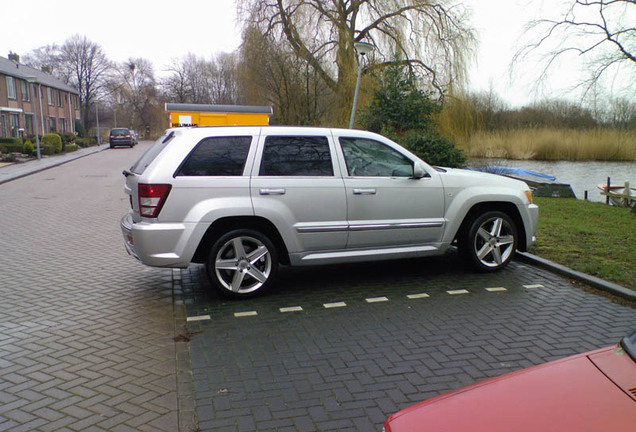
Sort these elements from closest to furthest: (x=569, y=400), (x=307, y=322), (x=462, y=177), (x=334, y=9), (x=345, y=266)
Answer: (x=569, y=400)
(x=307, y=322)
(x=462, y=177)
(x=345, y=266)
(x=334, y=9)

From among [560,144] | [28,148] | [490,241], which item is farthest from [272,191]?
[28,148]

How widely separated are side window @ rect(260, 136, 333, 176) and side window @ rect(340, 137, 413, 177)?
27cm

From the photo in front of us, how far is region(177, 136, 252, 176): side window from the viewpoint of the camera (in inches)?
218

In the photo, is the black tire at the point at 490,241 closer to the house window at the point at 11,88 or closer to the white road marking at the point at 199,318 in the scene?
the white road marking at the point at 199,318

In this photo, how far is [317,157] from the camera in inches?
237

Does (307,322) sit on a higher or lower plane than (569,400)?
lower

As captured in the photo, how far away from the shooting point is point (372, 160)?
20.6 feet

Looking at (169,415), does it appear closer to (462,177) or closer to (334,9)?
(462,177)

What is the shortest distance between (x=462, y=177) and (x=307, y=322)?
111 inches

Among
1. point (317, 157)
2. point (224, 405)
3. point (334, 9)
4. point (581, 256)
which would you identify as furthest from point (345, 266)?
point (334, 9)

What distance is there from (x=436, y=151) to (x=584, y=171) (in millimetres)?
14949

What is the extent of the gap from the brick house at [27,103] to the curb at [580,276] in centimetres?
3291

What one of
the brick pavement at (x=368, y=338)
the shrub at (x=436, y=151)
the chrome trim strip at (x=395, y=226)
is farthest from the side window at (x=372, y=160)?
the shrub at (x=436, y=151)

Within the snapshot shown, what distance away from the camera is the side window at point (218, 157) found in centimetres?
554
